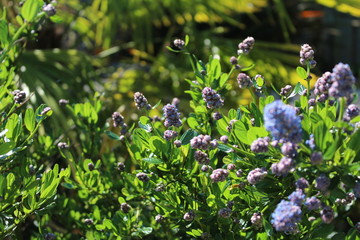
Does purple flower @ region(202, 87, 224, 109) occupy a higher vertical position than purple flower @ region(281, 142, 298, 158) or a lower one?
lower

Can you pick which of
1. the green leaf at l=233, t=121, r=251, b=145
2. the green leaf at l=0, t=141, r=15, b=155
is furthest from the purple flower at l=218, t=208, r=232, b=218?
the green leaf at l=0, t=141, r=15, b=155

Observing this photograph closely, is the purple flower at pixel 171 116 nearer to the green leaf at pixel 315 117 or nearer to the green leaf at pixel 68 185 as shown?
the green leaf at pixel 315 117

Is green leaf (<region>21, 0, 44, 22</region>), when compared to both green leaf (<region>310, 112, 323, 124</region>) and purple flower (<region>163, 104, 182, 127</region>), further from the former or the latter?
green leaf (<region>310, 112, 323, 124</region>)

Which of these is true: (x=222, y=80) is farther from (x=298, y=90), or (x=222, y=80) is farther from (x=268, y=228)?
(x=268, y=228)

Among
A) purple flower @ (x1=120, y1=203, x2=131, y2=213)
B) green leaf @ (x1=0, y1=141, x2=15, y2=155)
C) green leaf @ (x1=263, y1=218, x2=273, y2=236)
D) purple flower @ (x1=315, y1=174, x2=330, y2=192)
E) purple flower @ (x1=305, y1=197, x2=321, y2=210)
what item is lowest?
purple flower @ (x1=120, y1=203, x2=131, y2=213)

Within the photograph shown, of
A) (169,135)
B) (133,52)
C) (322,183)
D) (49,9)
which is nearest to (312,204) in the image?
(322,183)

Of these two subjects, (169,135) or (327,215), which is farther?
(169,135)

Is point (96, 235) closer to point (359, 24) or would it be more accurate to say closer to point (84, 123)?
point (84, 123)

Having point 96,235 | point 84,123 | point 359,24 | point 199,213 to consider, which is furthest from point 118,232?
point 359,24
